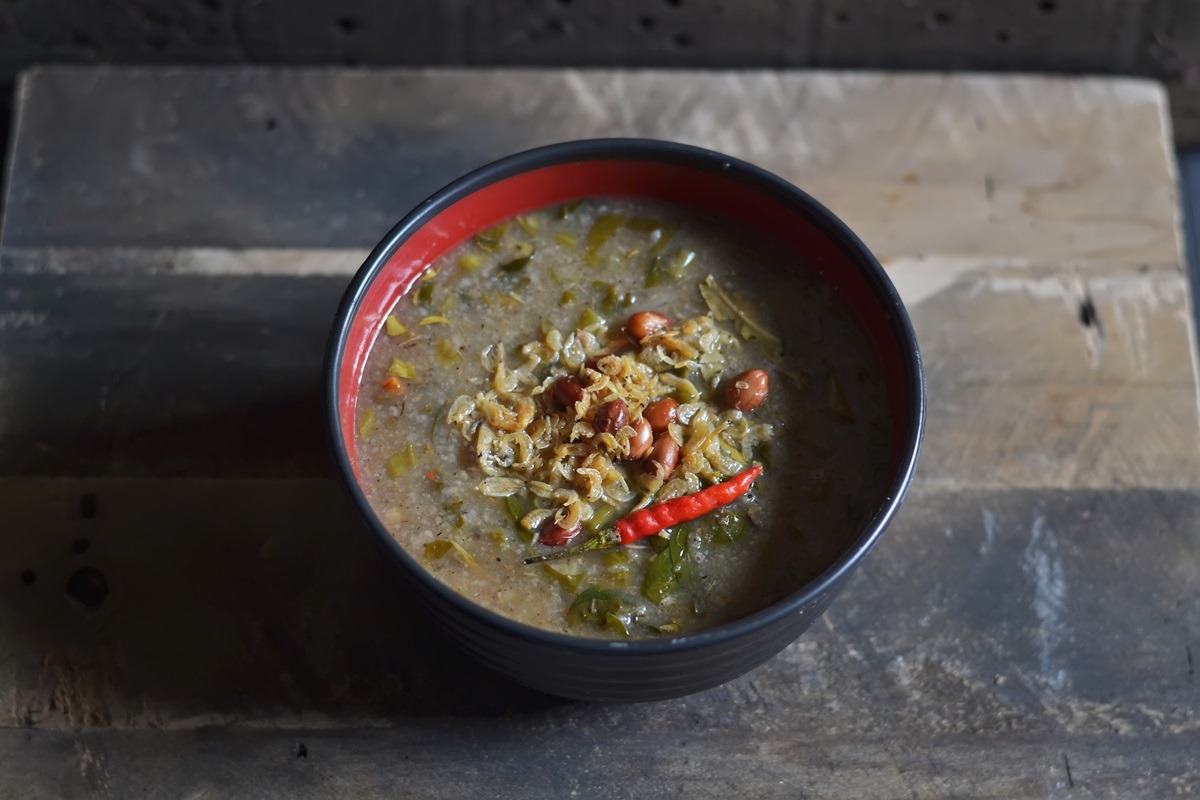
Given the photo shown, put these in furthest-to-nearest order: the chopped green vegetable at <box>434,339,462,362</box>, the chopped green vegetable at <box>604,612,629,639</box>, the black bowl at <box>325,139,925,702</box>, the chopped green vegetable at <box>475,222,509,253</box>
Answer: the chopped green vegetable at <box>475,222,509,253</box> < the chopped green vegetable at <box>434,339,462,362</box> < the chopped green vegetable at <box>604,612,629,639</box> < the black bowl at <box>325,139,925,702</box>

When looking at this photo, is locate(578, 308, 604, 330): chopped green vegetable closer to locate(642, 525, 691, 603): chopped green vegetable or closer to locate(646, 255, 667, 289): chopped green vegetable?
locate(646, 255, 667, 289): chopped green vegetable

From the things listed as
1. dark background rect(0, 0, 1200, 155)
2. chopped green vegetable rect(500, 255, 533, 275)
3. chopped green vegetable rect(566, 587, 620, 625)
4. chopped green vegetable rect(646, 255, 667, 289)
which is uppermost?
dark background rect(0, 0, 1200, 155)

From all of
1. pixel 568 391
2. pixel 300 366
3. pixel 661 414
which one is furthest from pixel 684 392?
pixel 300 366

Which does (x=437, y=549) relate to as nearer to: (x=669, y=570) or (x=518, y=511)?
(x=518, y=511)

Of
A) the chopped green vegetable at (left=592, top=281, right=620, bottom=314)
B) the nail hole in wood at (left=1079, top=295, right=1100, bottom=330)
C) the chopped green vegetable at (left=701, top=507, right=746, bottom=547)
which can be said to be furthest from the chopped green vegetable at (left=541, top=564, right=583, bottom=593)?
the nail hole in wood at (left=1079, top=295, right=1100, bottom=330)

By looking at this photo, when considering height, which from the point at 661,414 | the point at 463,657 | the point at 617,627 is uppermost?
the point at 661,414

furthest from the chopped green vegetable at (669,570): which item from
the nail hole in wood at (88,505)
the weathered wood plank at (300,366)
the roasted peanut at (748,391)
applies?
the nail hole in wood at (88,505)

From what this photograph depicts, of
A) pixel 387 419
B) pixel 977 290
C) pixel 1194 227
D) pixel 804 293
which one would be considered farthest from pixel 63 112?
pixel 1194 227

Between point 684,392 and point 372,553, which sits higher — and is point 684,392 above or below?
above
